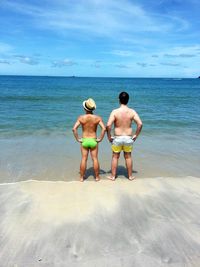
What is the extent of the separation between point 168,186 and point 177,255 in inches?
93.7

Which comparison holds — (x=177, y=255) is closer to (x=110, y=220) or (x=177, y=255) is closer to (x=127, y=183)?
(x=110, y=220)

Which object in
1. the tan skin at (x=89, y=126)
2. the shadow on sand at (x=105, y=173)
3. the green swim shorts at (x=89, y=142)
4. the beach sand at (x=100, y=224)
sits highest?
the tan skin at (x=89, y=126)

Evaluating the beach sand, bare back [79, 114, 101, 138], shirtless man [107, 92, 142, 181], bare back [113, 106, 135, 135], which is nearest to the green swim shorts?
bare back [79, 114, 101, 138]

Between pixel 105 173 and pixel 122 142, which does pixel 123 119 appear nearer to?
pixel 122 142

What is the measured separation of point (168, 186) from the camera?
600 cm

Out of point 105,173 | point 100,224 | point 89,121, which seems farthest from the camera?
point 105,173

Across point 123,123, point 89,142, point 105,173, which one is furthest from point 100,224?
point 105,173

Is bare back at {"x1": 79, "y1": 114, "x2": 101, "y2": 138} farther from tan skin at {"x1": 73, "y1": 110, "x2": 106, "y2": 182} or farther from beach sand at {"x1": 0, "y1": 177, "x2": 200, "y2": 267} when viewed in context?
beach sand at {"x1": 0, "y1": 177, "x2": 200, "y2": 267}

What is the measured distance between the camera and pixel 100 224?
4.41 m

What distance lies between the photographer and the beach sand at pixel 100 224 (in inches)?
144

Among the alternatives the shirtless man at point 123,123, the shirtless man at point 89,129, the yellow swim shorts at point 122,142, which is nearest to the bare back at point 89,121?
the shirtless man at point 89,129

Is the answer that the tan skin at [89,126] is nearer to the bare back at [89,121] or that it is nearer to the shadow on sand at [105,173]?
the bare back at [89,121]

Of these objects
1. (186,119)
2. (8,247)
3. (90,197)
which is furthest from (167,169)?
(186,119)

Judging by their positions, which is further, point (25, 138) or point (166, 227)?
A: point (25, 138)
